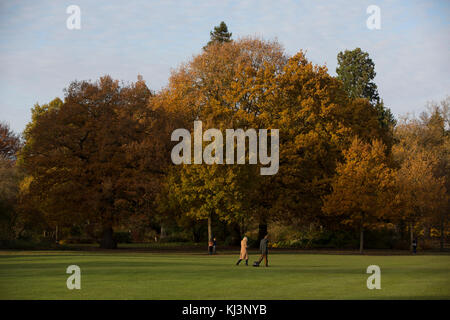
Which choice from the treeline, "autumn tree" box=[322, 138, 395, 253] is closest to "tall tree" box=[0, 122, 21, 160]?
the treeline

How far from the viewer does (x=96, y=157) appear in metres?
54.8

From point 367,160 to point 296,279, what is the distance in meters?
33.1

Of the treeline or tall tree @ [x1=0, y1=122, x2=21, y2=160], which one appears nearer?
the treeline

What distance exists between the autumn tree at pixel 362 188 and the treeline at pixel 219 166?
0.12 metres

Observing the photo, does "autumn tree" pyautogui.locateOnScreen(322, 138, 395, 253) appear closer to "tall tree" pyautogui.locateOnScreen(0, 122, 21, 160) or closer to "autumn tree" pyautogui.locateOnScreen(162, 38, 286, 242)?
"autumn tree" pyautogui.locateOnScreen(162, 38, 286, 242)

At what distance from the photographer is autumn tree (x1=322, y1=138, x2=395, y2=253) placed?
179ft

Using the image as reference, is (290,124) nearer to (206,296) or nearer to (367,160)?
(367,160)

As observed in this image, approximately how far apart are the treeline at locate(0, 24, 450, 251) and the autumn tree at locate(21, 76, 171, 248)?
0.10m

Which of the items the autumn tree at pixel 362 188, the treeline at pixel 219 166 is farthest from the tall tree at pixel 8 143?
the autumn tree at pixel 362 188

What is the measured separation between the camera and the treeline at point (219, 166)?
5378 centimetres

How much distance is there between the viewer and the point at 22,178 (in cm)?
6906

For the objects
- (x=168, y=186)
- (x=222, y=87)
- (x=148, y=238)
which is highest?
(x=222, y=87)

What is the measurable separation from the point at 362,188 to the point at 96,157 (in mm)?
24482
